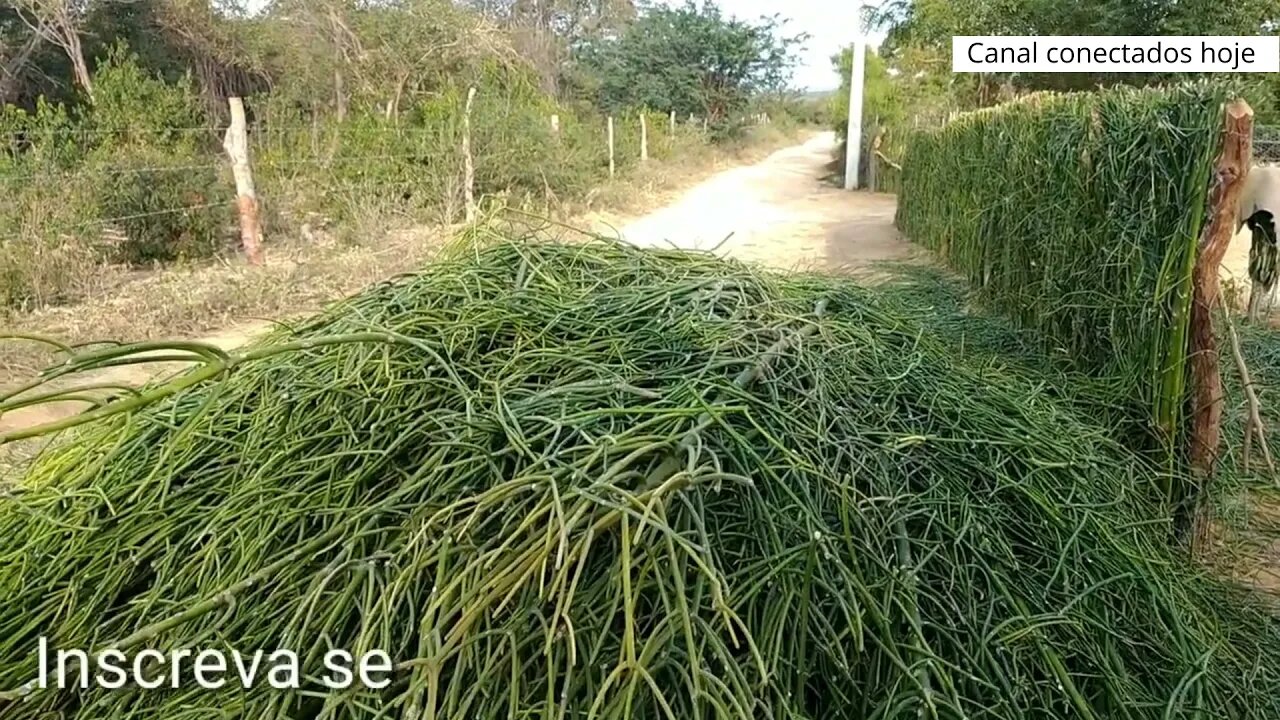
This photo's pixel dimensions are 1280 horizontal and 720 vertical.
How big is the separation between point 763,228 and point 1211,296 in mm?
8898

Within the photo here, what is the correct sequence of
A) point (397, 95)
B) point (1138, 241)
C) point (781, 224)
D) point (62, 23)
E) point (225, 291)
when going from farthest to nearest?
point (781, 224) < point (397, 95) < point (62, 23) < point (225, 291) < point (1138, 241)

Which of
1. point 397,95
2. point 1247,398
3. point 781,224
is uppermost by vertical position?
point 397,95

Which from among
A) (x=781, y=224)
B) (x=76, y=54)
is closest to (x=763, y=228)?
(x=781, y=224)

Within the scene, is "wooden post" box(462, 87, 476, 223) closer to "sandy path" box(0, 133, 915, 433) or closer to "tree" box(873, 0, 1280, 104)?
"sandy path" box(0, 133, 915, 433)

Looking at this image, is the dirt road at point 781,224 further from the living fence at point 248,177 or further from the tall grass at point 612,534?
the tall grass at point 612,534

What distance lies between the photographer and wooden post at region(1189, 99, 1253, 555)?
9.21ft

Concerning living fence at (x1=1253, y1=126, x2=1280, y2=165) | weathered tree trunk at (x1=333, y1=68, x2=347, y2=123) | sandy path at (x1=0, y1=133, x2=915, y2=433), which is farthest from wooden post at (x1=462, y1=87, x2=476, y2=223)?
living fence at (x1=1253, y1=126, x2=1280, y2=165)

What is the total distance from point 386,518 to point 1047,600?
1470 mm

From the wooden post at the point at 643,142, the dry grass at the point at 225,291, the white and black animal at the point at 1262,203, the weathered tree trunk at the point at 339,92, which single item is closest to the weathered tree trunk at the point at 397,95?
the weathered tree trunk at the point at 339,92

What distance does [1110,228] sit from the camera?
346cm

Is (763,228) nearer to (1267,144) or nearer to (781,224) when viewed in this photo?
(781,224)

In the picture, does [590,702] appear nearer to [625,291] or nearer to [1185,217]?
[625,291]

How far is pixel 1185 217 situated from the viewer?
2.94 meters

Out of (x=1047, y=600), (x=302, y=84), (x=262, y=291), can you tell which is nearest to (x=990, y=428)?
(x=1047, y=600)
